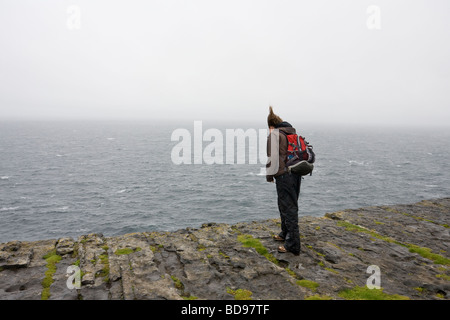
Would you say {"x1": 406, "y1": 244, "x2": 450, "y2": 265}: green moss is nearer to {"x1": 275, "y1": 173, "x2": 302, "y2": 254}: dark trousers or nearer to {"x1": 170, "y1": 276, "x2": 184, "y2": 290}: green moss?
{"x1": 275, "y1": 173, "x2": 302, "y2": 254}: dark trousers

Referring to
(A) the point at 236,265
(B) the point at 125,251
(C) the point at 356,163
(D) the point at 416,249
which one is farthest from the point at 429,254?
(C) the point at 356,163

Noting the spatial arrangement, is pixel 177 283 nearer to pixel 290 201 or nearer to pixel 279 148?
pixel 290 201

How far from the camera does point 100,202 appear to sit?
50.1 meters

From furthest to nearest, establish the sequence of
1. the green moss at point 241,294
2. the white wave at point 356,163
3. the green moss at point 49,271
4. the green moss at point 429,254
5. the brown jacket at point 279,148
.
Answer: the white wave at point 356,163 < the green moss at point 429,254 < the brown jacket at point 279,148 < the green moss at point 49,271 < the green moss at point 241,294

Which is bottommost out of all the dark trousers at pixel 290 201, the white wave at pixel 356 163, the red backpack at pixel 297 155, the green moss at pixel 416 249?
the white wave at pixel 356 163

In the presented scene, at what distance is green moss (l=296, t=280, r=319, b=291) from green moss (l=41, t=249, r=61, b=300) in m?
6.46

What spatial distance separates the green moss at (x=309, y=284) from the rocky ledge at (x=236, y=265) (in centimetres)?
3

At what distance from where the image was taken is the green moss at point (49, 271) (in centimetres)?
651

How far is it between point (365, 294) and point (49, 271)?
879cm

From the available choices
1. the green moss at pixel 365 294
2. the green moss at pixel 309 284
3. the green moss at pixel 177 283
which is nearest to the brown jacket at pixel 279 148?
the green moss at pixel 309 284

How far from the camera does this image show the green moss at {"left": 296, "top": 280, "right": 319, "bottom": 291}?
22.0ft

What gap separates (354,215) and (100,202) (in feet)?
160

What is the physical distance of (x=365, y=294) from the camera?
20.7 ft

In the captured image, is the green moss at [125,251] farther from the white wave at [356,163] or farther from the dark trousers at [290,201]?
the white wave at [356,163]
